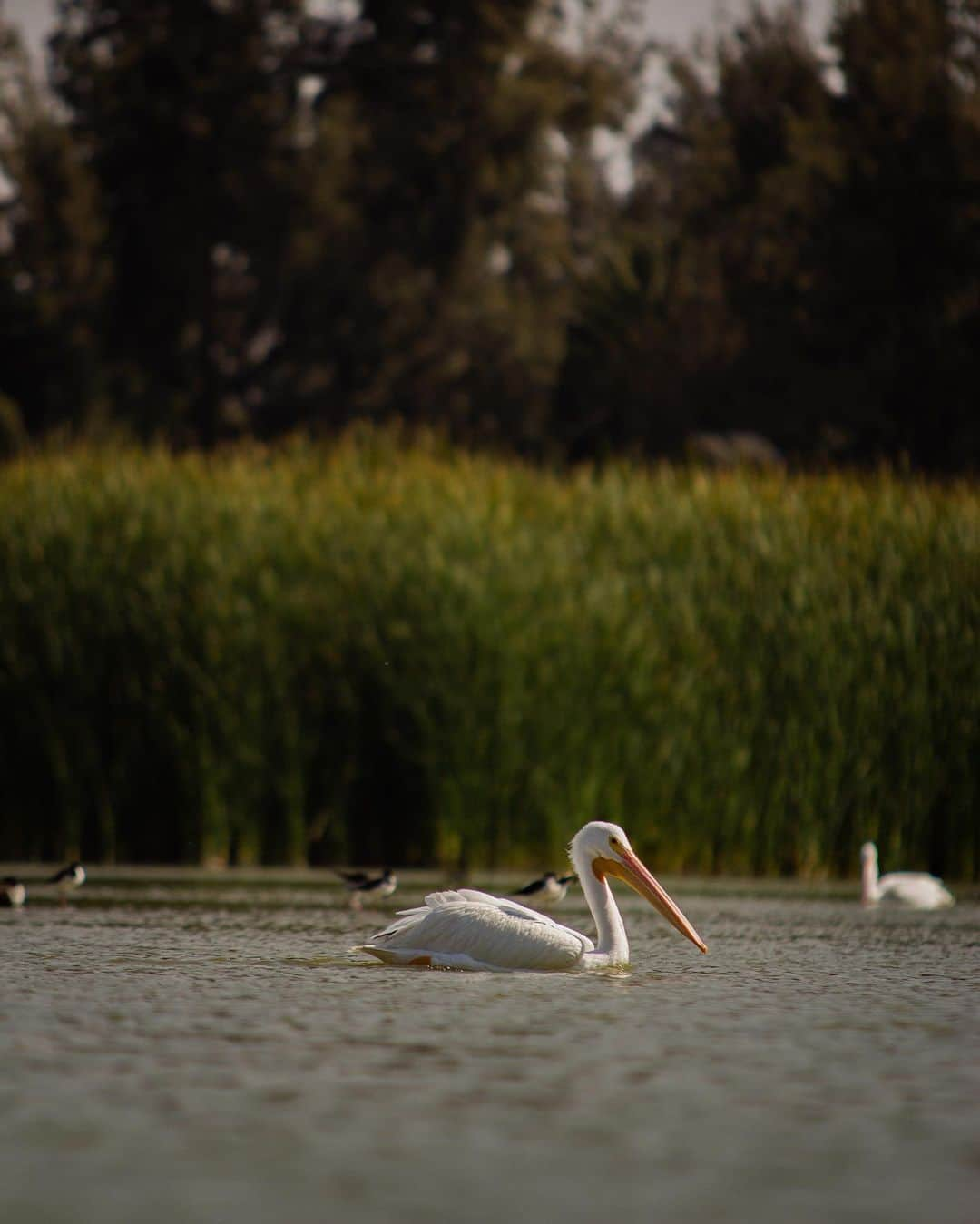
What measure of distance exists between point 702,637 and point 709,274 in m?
21.0

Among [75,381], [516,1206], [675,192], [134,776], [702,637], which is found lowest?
[516,1206]

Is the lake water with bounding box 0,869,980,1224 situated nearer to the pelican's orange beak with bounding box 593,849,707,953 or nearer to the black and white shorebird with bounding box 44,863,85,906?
the pelican's orange beak with bounding box 593,849,707,953

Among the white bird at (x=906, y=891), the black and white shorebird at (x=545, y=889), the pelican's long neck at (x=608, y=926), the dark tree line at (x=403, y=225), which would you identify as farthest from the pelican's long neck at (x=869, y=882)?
the dark tree line at (x=403, y=225)

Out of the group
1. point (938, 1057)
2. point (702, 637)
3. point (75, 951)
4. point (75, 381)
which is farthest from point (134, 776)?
point (75, 381)

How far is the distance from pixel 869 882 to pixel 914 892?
480 mm

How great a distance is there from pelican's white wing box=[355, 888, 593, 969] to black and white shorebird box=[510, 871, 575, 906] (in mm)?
2446

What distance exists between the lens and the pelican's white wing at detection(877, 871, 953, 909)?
1192cm

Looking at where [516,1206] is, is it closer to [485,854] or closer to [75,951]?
[75,951]

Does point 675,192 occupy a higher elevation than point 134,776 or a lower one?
higher

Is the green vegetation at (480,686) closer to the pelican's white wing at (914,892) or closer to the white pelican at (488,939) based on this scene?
the pelican's white wing at (914,892)

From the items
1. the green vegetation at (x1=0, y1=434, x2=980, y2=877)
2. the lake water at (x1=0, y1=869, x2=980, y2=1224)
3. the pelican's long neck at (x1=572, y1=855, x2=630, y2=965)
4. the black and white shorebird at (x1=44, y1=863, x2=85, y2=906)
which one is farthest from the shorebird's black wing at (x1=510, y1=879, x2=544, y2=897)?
the green vegetation at (x1=0, y1=434, x2=980, y2=877)

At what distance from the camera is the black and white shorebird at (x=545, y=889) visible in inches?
431

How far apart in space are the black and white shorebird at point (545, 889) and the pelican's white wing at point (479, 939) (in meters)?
2.45

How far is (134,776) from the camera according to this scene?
47.2ft
